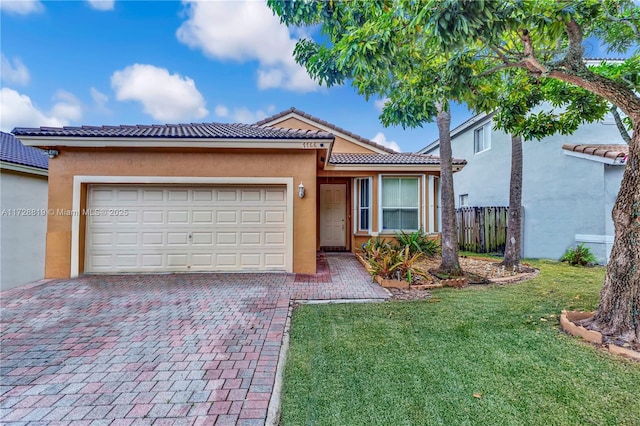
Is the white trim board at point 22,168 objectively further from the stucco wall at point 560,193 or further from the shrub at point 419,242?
the stucco wall at point 560,193

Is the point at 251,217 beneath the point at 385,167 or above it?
beneath

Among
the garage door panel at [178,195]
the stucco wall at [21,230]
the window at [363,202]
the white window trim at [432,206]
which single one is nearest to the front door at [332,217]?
the window at [363,202]

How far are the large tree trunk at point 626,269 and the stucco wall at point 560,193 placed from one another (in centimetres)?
675

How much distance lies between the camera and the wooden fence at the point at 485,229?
440 inches

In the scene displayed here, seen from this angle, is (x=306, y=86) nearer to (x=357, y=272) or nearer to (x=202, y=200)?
(x=202, y=200)

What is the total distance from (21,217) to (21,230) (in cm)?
47

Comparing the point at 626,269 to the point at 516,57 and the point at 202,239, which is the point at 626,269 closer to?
the point at 516,57

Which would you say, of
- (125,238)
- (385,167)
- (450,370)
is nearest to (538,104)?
(385,167)

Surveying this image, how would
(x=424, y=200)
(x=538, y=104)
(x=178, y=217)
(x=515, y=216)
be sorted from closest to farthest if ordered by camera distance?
(x=538, y=104) → (x=178, y=217) → (x=515, y=216) → (x=424, y=200)

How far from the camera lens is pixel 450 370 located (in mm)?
3107

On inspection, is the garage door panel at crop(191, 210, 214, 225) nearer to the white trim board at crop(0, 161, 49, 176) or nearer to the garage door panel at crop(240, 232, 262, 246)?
the garage door panel at crop(240, 232, 262, 246)

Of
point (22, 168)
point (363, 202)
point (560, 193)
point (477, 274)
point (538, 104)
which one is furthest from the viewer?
point (363, 202)

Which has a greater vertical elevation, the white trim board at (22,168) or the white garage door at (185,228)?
the white trim board at (22,168)

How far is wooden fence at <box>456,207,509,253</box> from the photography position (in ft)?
36.6
